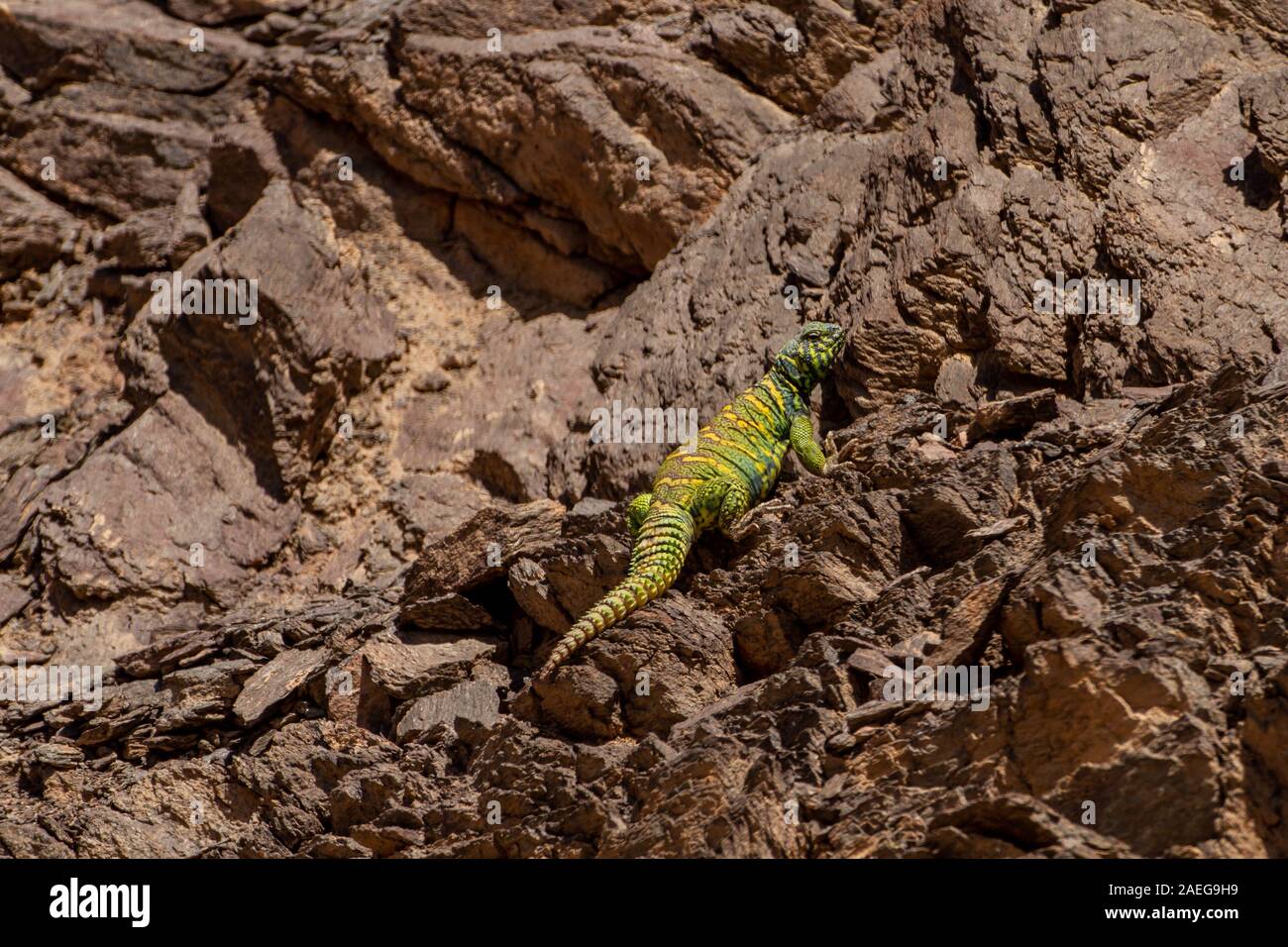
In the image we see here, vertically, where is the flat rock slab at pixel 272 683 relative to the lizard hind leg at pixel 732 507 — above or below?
below

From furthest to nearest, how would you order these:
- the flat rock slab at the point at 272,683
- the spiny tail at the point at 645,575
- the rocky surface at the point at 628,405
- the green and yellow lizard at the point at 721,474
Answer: the flat rock slab at the point at 272,683, the green and yellow lizard at the point at 721,474, the spiny tail at the point at 645,575, the rocky surface at the point at 628,405

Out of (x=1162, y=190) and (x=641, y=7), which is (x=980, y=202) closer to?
(x=1162, y=190)

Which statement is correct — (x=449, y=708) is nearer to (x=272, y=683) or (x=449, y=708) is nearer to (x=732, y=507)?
(x=272, y=683)

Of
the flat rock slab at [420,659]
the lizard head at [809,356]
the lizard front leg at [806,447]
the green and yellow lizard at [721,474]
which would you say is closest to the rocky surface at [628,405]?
the flat rock slab at [420,659]

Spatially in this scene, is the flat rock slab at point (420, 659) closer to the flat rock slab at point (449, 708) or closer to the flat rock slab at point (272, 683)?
the flat rock slab at point (449, 708)

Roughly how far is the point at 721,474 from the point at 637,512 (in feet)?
2.90

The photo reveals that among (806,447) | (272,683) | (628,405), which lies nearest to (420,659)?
(272,683)

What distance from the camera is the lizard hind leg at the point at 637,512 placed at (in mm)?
12367

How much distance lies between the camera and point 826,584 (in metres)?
11.2

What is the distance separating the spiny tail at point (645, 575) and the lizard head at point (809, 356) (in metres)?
2.32

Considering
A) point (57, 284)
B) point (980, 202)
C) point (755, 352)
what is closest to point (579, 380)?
point (755, 352)

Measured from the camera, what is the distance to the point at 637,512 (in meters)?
12.4

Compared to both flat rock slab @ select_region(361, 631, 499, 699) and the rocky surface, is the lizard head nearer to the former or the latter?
the rocky surface

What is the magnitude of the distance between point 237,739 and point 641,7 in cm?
1154
